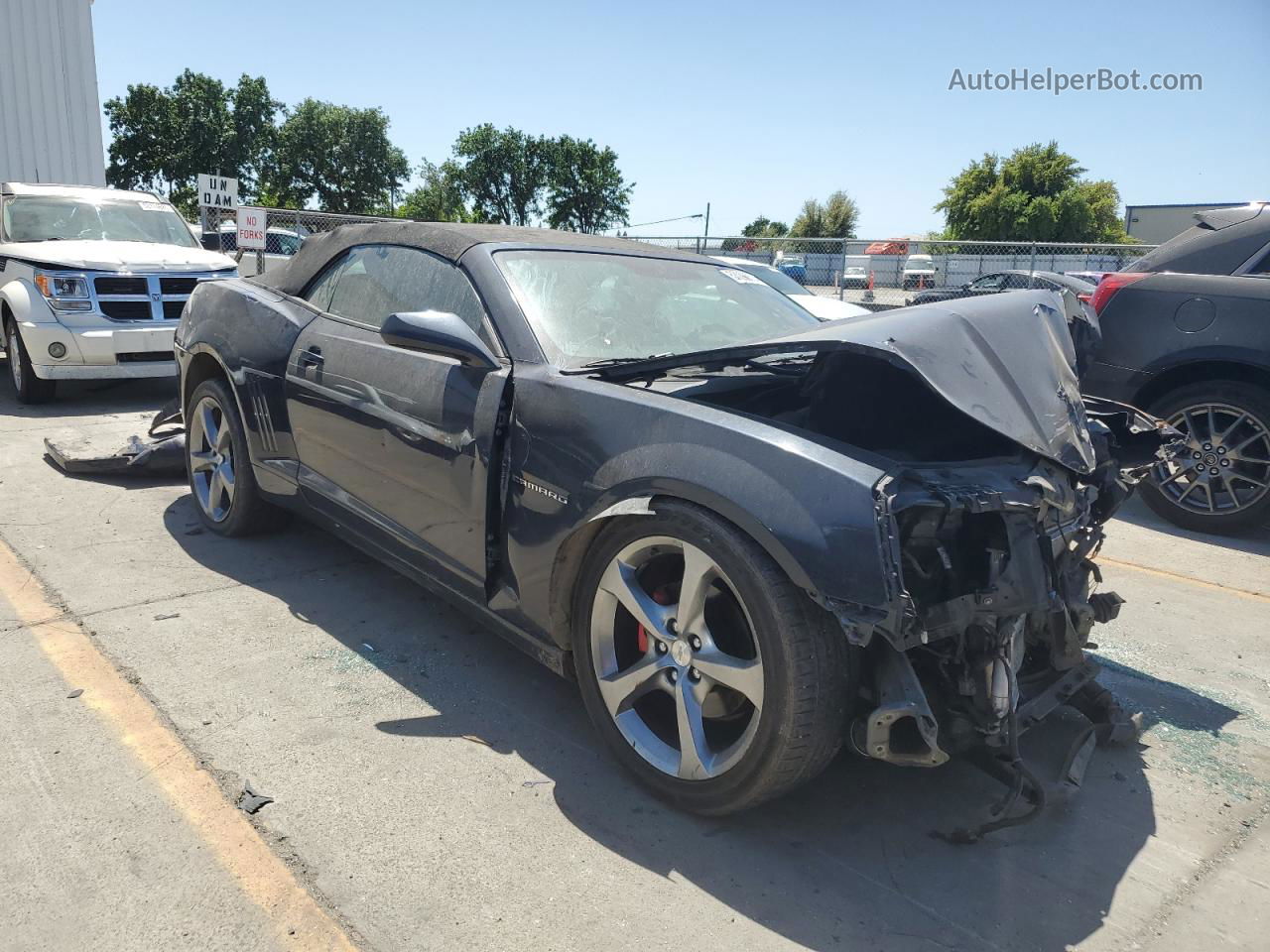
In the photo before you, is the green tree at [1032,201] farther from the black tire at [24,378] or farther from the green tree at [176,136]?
the black tire at [24,378]

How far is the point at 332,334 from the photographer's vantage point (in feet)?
12.1

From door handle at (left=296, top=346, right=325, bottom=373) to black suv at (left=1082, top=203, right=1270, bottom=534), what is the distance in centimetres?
486

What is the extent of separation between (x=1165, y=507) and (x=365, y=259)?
506 centimetres

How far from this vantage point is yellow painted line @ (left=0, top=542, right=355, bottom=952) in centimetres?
207

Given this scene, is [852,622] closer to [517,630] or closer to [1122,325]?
[517,630]

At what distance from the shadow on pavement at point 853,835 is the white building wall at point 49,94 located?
13445 mm

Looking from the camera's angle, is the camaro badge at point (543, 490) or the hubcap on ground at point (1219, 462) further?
the hubcap on ground at point (1219, 462)

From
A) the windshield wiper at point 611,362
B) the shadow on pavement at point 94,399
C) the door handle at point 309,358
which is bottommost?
the shadow on pavement at point 94,399

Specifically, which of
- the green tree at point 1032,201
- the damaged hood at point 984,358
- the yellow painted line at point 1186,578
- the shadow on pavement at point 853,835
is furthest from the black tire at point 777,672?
the green tree at point 1032,201

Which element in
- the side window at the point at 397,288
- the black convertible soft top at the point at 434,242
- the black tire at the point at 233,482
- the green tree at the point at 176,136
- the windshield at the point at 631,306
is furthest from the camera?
the green tree at the point at 176,136

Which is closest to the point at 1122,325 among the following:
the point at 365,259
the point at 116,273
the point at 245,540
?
the point at 365,259

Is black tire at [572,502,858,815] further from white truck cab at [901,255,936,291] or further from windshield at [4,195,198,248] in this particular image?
white truck cab at [901,255,936,291]

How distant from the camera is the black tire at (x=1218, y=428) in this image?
213 inches

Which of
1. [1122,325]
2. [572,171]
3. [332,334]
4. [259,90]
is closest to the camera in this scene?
[332,334]
